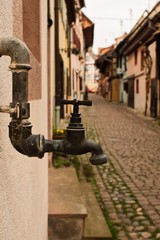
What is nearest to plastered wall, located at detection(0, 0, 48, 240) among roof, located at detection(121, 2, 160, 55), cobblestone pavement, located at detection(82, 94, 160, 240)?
cobblestone pavement, located at detection(82, 94, 160, 240)

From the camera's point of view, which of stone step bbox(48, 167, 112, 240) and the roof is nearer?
stone step bbox(48, 167, 112, 240)

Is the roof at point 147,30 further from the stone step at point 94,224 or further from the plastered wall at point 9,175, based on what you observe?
the plastered wall at point 9,175

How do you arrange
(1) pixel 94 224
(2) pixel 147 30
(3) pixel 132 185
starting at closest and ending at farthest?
(1) pixel 94 224 → (3) pixel 132 185 → (2) pixel 147 30

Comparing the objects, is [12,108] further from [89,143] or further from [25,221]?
[25,221]

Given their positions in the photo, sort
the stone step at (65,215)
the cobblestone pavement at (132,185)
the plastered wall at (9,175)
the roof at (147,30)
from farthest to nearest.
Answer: the roof at (147,30), the cobblestone pavement at (132,185), the stone step at (65,215), the plastered wall at (9,175)

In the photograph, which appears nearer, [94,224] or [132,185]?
[94,224]

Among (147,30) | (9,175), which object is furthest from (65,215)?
(147,30)

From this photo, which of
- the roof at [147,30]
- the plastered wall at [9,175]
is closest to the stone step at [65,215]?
the plastered wall at [9,175]

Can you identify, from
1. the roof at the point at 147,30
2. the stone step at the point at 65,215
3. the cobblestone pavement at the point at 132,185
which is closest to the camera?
the stone step at the point at 65,215

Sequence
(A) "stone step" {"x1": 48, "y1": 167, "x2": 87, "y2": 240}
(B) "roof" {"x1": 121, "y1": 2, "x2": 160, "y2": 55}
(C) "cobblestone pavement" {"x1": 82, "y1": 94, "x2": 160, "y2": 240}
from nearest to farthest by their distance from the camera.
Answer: (A) "stone step" {"x1": 48, "y1": 167, "x2": 87, "y2": 240}
(C) "cobblestone pavement" {"x1": 82, "y1": 94, "x2": 160, "y2": 240}
(B) "roof" {"x1": 121, "y1": 2, "x2": 160, "y2": 55}

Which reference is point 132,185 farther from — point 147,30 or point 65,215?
point 147,30

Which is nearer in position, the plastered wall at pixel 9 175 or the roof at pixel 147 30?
the plastered wall at pixel 9 175

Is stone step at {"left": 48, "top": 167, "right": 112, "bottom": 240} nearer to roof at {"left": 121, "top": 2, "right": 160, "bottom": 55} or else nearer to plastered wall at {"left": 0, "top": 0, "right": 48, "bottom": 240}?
plastered wall at {"left": 0, "top": 0, "right": 48, "bottom": 240}

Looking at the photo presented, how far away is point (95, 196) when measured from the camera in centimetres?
528
